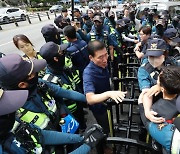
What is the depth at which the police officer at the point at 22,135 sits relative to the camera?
4.47 feet

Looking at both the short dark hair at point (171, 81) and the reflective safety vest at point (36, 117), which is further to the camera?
the reflective safety vest at point (36, 117)

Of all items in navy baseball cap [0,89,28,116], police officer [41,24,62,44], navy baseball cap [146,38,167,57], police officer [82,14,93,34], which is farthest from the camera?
police officer [82,14,93,34]

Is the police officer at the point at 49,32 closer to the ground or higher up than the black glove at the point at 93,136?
higher up

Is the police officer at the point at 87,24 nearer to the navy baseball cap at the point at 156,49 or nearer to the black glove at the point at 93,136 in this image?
the navy baseball cap at the point at 156,49

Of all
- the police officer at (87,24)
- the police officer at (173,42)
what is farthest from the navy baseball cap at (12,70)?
the police officer at (87,24)

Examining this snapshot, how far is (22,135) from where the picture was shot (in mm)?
1533

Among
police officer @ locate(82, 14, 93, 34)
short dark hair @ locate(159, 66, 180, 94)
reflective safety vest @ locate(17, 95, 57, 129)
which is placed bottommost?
police officer @ locate(82, 14, 93, 34)

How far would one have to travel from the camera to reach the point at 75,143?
1905 millimetres

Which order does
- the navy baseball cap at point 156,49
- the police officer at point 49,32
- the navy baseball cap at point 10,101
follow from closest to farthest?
the navy baseball cap at point 10,101 < the navy baseball cap at point 156,49 < the police officer at point 49,32

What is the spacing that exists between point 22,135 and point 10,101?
305mm

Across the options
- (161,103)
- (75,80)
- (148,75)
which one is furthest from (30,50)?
(161,103)

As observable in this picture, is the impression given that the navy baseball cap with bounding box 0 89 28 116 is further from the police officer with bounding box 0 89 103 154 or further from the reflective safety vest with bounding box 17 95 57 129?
the reflective safety vest with bounding box 17 95 57 129

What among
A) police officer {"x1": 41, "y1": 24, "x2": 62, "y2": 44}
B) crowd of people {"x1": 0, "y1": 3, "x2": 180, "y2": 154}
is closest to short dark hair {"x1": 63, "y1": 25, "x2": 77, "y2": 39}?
police officer {"x1": 41, "y1": 24, "x2": 62, "y2": 44}

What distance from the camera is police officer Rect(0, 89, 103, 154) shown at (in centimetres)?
136
